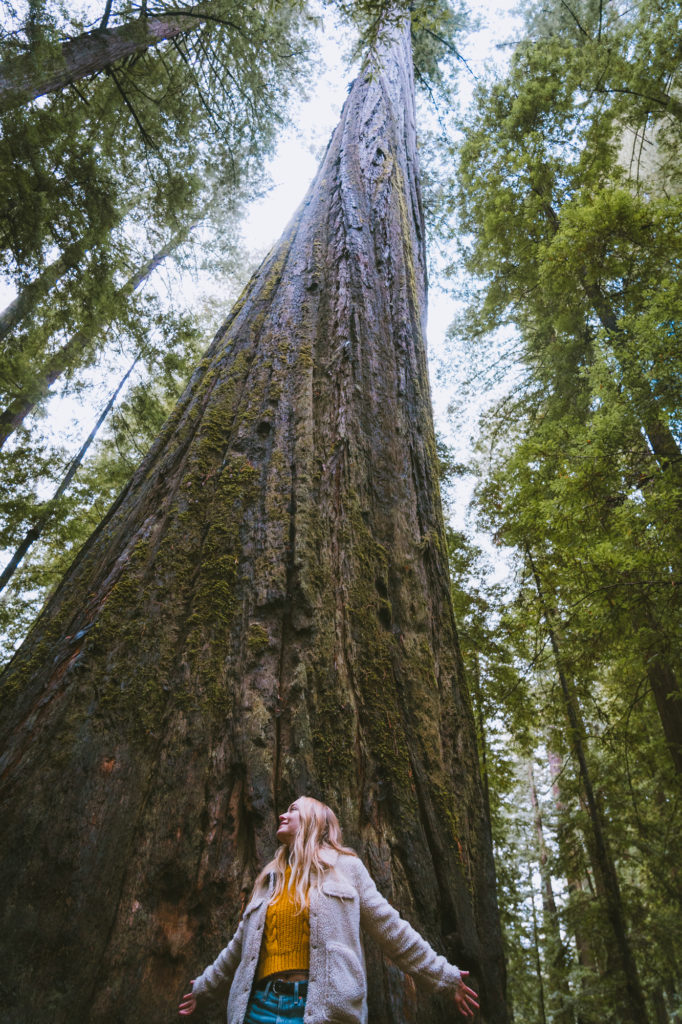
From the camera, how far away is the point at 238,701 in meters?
1.94

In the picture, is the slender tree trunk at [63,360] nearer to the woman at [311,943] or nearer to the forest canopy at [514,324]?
the forest canopy at [514,324]

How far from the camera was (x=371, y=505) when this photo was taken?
2.71 m

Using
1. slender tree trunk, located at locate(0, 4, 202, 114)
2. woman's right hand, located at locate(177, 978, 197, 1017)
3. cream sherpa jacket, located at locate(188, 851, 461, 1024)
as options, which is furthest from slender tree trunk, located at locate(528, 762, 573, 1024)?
slender tree trunk, located at locate(0, 4, 202, 114)

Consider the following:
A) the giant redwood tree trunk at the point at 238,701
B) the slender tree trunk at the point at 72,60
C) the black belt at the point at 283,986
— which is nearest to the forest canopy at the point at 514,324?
the slender tree trunk at the point at 72,60

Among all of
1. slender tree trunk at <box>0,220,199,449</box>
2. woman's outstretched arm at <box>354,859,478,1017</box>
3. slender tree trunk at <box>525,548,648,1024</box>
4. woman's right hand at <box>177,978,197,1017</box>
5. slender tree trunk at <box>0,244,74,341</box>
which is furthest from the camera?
slender tree trunk at <box>525,548,648,1024</box>

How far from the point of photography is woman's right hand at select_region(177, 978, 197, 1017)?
4.75 feet

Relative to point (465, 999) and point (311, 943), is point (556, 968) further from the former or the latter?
point (311, 943)

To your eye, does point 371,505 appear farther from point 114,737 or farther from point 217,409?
point 114,737

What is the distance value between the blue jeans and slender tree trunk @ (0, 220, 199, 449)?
20.4 feet

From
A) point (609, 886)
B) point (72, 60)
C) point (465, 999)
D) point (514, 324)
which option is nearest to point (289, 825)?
point (465, 999)

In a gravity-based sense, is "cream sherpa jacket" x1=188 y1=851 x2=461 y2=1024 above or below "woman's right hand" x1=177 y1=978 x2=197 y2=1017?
above

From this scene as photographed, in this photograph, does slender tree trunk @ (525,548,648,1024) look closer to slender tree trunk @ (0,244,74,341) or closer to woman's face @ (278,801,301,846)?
woman's face @ (278,801,301,846)

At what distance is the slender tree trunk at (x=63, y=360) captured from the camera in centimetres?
647

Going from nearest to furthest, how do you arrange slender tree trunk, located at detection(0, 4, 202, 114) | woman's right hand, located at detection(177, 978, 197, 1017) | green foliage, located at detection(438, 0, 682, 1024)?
1. woman's right hand, located at detection(177, 978, 197, 1017)
2. slender tree trunk, located at detection(0, 4, 202, 114)
3. green foliage, located at detection(438, 0, 682, 1024)
